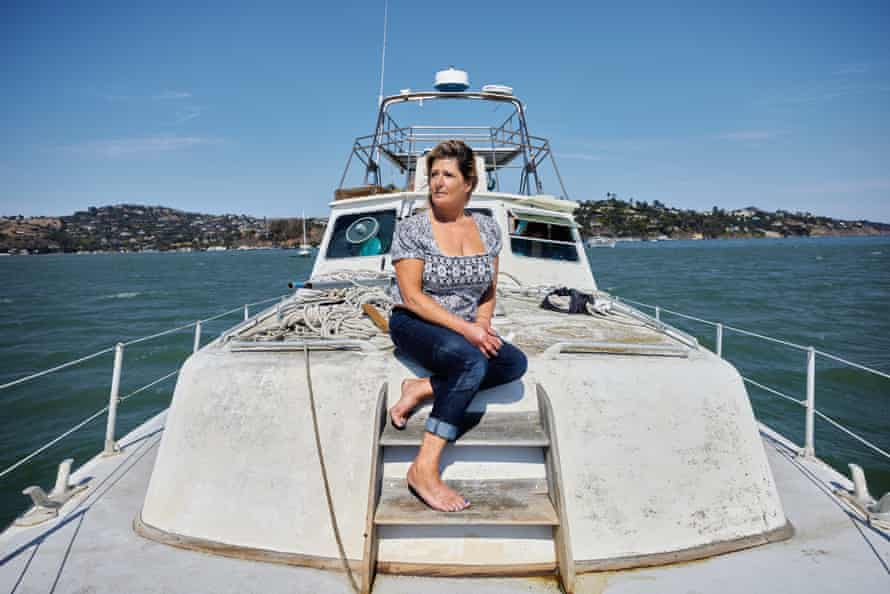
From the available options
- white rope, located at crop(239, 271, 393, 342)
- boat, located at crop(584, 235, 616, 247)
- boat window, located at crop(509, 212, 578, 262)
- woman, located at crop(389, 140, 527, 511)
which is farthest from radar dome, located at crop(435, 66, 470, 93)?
boat, located at crop(584, 235, 616, 247)

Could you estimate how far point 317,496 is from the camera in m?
2.76

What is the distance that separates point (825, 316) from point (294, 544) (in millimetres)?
19797

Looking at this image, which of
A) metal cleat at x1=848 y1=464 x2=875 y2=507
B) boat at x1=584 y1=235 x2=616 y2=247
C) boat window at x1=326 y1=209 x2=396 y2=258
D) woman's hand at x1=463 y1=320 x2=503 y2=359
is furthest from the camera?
boat at x1=584 y1=235 x2=616 y2=247

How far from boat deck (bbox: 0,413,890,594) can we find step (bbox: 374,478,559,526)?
1.02 ft

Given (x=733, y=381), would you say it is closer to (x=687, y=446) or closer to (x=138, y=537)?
(x=687, y=446)

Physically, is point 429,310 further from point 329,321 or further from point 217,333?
point 217,333

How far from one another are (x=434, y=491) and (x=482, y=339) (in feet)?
2.51

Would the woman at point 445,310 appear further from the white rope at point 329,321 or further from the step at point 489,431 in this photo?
the white rope at point 329,321

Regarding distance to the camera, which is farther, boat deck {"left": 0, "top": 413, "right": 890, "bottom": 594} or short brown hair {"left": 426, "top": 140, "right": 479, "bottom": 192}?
short brown hair {"left": 426, "top": 140, "right": 479, "bottom": 192}

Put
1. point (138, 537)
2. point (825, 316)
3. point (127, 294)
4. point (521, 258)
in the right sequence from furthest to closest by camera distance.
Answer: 1. point (127, 294)
2. point (825, 316)
3. point (521, 258)
4. point (138, 537)

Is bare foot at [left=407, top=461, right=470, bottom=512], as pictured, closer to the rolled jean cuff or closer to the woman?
the woman

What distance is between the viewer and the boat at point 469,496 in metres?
2.52

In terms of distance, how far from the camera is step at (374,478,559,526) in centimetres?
243

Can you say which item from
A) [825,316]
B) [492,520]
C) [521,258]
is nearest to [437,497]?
[492,520]
